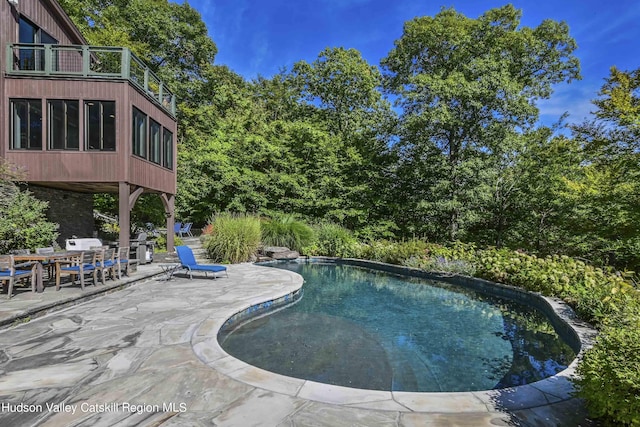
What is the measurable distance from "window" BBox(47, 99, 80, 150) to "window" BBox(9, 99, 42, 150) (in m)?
0.34

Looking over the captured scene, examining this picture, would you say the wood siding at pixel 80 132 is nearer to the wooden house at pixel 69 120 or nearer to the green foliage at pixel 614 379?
the wooden house at pixel 69 120

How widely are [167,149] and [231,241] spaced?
4.44 metres

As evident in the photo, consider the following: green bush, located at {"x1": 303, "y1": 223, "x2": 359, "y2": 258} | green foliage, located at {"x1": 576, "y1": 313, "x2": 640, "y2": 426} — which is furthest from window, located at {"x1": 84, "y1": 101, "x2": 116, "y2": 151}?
green foliage, located at {"x1": 576, "y1": 313, "x2": 640, "y2": 426}

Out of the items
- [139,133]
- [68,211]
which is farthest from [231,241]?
[68,211]

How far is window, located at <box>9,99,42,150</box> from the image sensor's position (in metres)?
8.66

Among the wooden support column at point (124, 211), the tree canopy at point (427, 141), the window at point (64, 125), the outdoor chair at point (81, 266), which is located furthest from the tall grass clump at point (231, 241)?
the tree canopy at point (427, 141)

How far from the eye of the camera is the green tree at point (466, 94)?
12789 mm

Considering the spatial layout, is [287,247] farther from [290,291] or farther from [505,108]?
[505,108]

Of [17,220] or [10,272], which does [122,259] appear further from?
[17,220]

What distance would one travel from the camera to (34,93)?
8578mm

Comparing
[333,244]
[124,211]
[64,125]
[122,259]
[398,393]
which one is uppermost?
[64,125]

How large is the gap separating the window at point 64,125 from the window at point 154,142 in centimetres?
192

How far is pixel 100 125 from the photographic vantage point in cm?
870

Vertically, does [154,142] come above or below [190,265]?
above
